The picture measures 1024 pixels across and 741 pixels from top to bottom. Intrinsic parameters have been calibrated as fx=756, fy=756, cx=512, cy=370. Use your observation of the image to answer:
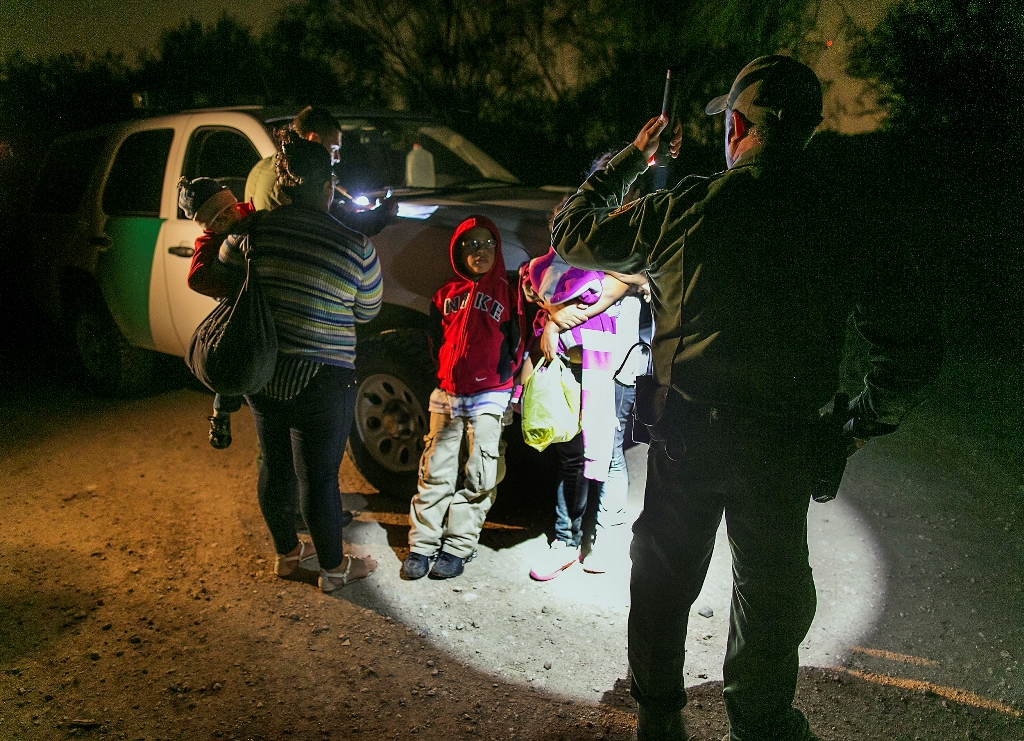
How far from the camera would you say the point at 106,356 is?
20.4 feet

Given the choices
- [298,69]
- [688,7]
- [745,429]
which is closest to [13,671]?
[745,429]

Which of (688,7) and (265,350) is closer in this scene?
(265,350)

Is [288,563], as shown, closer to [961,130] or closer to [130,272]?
[130,272]

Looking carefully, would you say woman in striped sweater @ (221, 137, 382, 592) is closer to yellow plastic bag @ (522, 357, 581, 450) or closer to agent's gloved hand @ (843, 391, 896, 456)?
yellow plastic bag @ (522, 357, 581, 450)

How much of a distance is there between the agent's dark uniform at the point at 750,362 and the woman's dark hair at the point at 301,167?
3.73 ft

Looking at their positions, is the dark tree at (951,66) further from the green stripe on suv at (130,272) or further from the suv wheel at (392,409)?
the green stripe on suv at (130,272)

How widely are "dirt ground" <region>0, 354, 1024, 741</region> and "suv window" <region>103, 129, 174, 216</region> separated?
7.22 ft

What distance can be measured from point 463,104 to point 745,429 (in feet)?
48.0

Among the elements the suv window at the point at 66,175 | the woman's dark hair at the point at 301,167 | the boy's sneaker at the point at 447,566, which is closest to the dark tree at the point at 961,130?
the boy's sneaker at the point at 447,566

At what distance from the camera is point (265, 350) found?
9.43 ft

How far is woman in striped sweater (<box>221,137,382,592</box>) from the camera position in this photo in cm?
292

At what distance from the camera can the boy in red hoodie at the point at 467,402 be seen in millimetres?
3480

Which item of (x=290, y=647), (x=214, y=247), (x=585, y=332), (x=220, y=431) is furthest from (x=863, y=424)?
(x=220, y=431)

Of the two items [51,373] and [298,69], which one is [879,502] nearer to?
[51,373]
